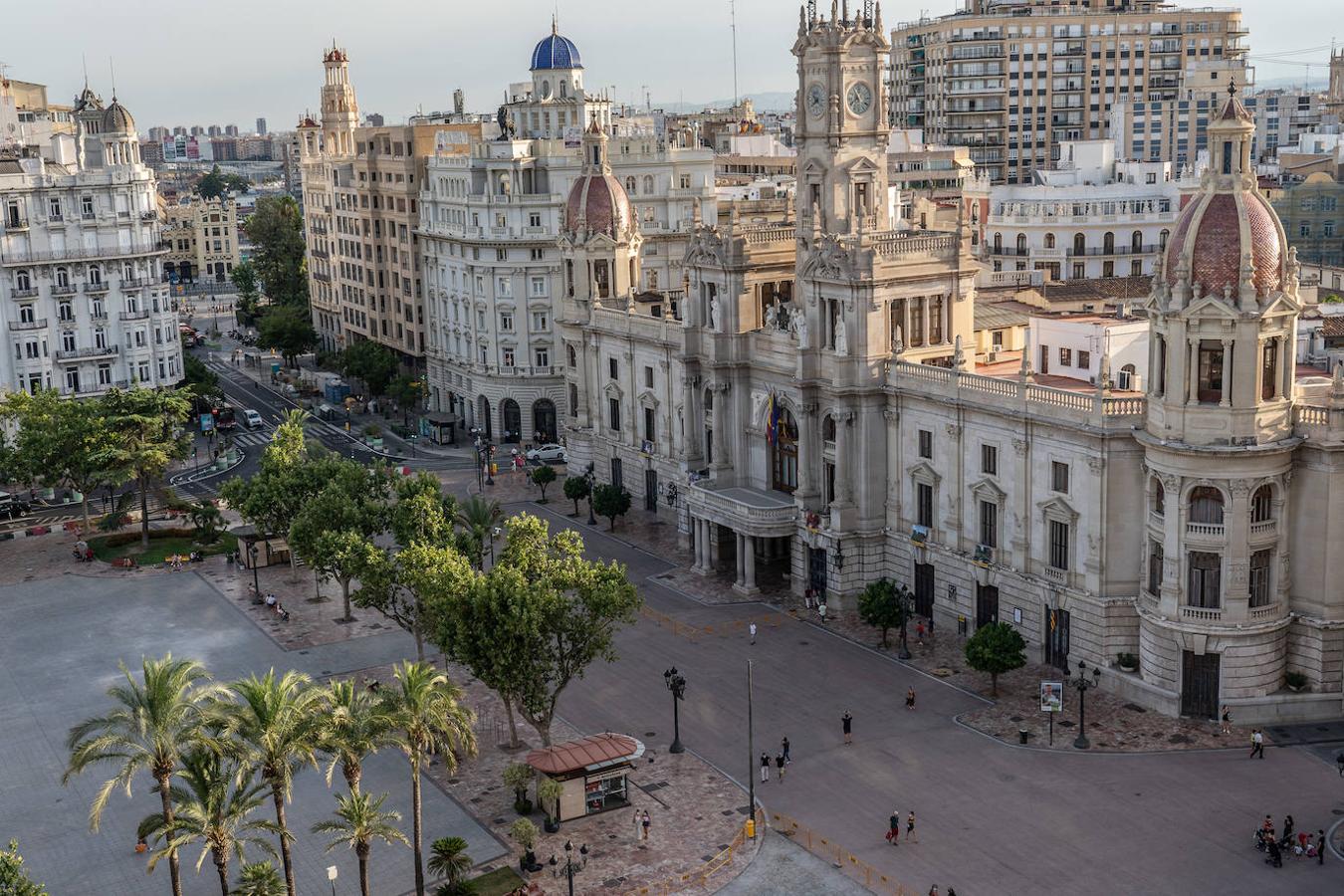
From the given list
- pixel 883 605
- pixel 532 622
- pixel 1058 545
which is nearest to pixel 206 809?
pixel 532 622

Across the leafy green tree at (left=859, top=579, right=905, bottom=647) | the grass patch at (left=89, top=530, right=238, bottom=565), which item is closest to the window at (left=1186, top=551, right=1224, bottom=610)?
the leafy green tree at (left=859, top=579, right=905, bottom=647)

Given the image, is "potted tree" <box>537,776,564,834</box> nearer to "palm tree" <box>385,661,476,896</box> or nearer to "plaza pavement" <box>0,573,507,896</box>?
"plaza pavement" <box>0,573,507,896</box>

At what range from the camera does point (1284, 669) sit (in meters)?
72.1

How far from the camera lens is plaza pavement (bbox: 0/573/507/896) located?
203 ft

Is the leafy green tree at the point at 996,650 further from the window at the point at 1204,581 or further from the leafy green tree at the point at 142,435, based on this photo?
the leafy green tree at the point at 142,435

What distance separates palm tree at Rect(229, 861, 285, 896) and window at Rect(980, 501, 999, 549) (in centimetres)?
4212

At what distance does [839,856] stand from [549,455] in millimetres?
72847

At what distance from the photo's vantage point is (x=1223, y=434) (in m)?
68.7

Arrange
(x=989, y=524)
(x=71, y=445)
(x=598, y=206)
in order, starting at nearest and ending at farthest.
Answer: (x=989, y=524), (x=71, y=445), (x=598, y=206)

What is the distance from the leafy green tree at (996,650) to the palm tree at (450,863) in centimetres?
2721

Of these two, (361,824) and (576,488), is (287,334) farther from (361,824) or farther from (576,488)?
(361,824)

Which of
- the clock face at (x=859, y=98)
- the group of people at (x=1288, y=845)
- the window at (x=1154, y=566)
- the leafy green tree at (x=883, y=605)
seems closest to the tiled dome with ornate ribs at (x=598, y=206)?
the clock face at (x=859, y=98)

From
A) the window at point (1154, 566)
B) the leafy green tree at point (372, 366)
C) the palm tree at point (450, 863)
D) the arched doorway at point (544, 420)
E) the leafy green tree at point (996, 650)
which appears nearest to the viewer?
the palm tree at point (450, 863)

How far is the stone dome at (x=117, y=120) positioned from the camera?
145500 mm
